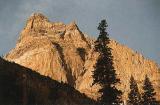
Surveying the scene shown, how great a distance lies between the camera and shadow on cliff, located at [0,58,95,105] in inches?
1539

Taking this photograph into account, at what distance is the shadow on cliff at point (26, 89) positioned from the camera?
1539 inches

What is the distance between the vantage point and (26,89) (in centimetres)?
4322

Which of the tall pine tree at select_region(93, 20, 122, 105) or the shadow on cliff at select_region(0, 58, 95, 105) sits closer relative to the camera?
the shadow on cliff at select_region(0, 58, 95, 105)

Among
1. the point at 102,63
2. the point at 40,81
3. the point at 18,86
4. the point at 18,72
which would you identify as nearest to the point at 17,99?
the point at 18,86

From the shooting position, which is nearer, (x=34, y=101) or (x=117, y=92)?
(x=34, y=101)

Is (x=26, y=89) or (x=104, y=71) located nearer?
(x=26, y=89)

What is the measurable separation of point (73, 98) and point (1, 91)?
17.9 m

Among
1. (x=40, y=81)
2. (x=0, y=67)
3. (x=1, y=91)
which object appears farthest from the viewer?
(x=40, y=81)

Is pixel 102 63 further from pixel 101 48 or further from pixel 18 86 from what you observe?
pixel 18 86

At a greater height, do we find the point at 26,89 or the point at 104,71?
the point at 104,71

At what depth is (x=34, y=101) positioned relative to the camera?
43094mm

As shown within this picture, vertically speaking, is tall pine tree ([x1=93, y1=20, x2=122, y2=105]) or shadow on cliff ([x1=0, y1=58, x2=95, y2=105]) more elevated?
tall pine tree ([x1=93, y1=20, x2=122, y2=105])

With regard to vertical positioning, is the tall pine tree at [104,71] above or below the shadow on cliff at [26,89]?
above

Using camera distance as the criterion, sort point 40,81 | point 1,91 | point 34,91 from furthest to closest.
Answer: point 40,81 < point 34,91 < point 1,91
